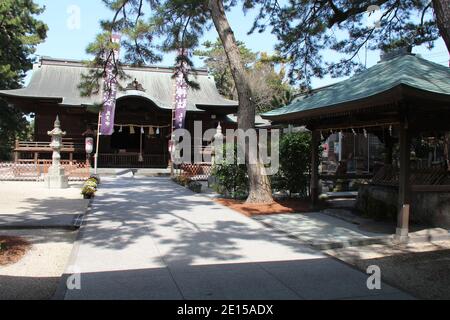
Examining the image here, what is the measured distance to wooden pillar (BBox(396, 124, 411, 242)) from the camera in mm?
7500

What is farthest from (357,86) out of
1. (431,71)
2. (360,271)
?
(360,271)

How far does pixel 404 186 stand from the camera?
7.57 meters

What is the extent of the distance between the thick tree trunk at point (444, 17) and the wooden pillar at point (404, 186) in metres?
3.00

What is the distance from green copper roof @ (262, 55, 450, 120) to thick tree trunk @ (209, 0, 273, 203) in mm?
1701

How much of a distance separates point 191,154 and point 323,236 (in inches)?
805

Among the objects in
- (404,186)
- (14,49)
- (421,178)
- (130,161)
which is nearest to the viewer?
(404,186)

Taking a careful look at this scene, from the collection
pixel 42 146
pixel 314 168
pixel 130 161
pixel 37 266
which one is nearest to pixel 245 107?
pixel 314 168

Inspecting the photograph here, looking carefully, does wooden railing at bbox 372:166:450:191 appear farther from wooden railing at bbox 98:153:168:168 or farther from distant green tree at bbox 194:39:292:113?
distant green tree at bbox 194:39:292:113

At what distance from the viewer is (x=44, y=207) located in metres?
11.8

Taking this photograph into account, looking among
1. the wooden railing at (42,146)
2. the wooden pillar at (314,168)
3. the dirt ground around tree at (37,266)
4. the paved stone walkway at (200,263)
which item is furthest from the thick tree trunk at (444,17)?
the wooden railing at (42,146)

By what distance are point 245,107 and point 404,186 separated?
5.53 meters

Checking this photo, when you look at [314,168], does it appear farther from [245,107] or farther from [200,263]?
[200,263]

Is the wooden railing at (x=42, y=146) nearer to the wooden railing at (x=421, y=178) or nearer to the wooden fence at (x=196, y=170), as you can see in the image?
the wooden fence at (x=196, y=170)

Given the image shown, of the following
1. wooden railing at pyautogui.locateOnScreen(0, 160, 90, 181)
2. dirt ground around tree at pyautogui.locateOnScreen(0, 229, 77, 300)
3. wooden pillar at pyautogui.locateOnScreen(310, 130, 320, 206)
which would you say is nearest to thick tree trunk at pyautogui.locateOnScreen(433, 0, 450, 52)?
dirt ground around tree at pyautogui.locateOnScreen(0, 229, 77, 300)
